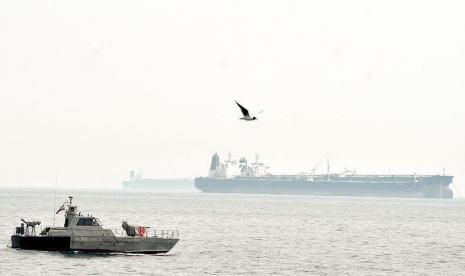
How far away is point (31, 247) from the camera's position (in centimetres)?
6756

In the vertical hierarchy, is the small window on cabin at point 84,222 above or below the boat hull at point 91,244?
above

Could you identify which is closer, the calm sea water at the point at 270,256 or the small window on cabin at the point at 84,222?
the calm sea water at the point at 270,256

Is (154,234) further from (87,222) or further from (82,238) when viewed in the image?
(87,222)

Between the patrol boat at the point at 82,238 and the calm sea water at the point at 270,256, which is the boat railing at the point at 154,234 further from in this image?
the calm sea water at the point at 270,256

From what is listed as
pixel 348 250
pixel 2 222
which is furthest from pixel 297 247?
pixel 2 222

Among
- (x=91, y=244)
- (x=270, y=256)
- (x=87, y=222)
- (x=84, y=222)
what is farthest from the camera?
(x=270, y=256)

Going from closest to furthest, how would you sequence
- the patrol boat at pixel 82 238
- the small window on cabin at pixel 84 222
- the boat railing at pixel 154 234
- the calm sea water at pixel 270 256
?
1. the calm sea water at pixel 270 256
2. the small window on cabin at pixel 84 222
3. the patrol boat at pixel 82 238
4. the boat railing at pixel 154 234

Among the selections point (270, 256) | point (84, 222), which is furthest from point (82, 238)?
point (270, 256)

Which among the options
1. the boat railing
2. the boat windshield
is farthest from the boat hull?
the boat windshield

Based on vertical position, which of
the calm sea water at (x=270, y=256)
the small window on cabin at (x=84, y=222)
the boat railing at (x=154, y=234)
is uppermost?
the small window on cabin at (x=84, y=222)

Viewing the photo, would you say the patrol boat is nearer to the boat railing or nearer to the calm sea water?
the calm sea water

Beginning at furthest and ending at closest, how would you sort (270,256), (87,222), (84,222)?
1. (270,256)
2. (87,222)
3. (84,222)

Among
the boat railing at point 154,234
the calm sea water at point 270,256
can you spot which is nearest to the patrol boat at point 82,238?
the calm sea water at point 270,256

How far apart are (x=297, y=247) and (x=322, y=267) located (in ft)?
61.2
